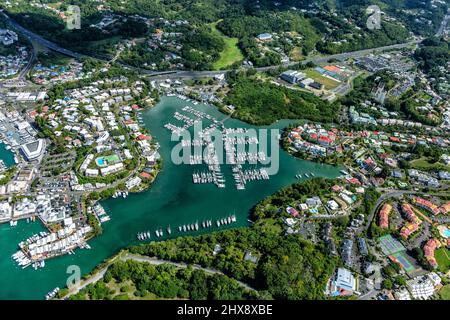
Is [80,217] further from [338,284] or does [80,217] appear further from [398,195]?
[398,195]

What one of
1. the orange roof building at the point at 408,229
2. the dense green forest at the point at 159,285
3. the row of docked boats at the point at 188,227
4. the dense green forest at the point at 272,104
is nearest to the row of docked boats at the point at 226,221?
the row of docked boats at the point at 188,227

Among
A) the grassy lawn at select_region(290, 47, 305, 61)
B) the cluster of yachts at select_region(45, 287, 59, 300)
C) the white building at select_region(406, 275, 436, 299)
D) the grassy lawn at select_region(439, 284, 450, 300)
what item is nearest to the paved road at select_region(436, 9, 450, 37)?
the grassy lawn at select_region(290, 47, 305, 61)

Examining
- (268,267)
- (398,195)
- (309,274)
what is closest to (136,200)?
(268,267)

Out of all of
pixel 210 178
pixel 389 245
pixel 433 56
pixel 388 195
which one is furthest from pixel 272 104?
pixel 433 56

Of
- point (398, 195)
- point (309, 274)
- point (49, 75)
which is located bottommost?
point (398, 195)

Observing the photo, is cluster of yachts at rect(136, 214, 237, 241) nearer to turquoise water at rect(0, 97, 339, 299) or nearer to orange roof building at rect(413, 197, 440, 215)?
turquoise water at rect(0, 97, 339, 299)

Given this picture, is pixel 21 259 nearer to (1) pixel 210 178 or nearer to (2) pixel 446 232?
(1) pixel 210 178
